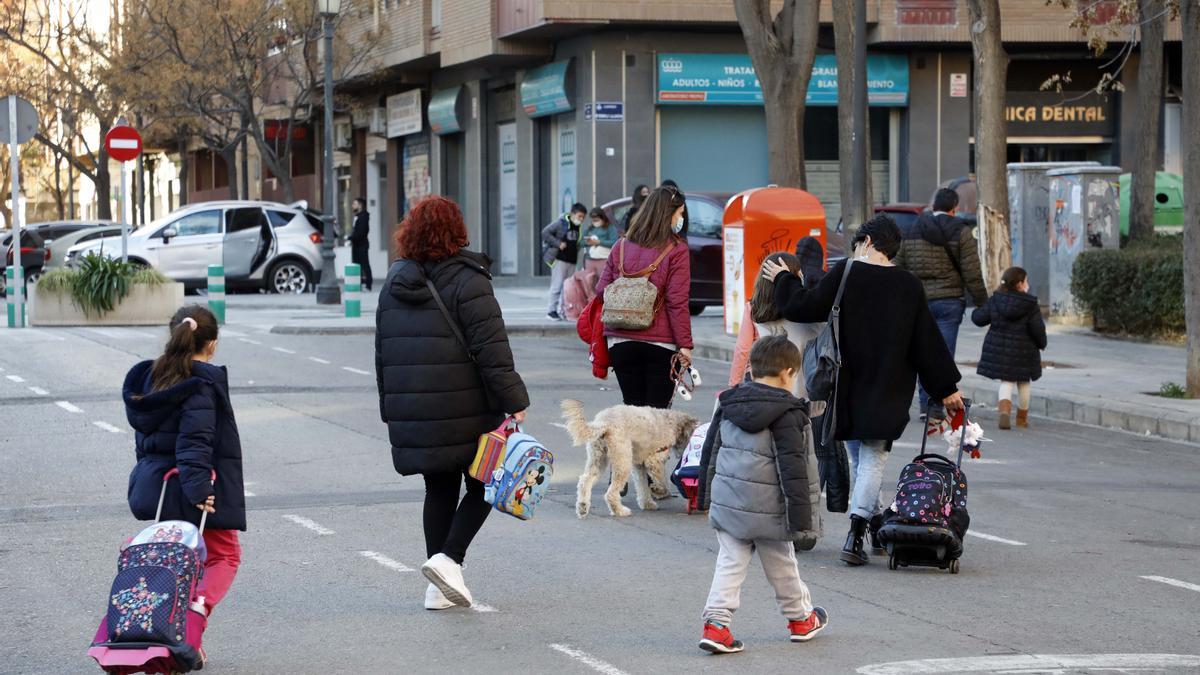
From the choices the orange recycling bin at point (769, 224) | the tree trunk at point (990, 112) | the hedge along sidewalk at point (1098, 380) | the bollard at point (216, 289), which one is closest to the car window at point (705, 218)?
the hedge along sidewalk at point (1098, 380)

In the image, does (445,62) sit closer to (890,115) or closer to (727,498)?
(890,115)

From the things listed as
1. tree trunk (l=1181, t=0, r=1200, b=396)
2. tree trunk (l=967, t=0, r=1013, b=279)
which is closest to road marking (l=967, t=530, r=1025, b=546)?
tree trunk (l=1181, t=0, r=1200, b=396)

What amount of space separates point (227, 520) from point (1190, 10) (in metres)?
12.1

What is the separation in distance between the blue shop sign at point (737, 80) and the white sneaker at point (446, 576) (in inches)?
1044

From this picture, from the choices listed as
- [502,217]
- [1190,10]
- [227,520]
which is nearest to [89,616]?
[227,520]

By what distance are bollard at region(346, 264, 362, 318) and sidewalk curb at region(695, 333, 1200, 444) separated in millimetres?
10618

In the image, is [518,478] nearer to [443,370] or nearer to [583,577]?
[443,370]

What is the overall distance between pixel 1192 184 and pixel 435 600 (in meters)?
10.3

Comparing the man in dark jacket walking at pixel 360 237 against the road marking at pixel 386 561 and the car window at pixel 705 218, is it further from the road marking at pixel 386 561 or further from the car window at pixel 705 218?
the road marking at pixel 386 561

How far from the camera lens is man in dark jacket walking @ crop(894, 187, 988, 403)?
13305 millimetres

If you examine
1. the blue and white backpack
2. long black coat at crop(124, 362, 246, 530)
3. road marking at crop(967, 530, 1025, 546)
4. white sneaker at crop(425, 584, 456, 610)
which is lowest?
road marking at crop(967, 530, 1025, 546)

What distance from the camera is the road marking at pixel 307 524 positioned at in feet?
29.9

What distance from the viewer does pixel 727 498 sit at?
6.49 m

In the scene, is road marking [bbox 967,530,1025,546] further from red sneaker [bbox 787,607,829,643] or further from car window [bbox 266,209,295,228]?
car window [bbox 266,209,295,228]
